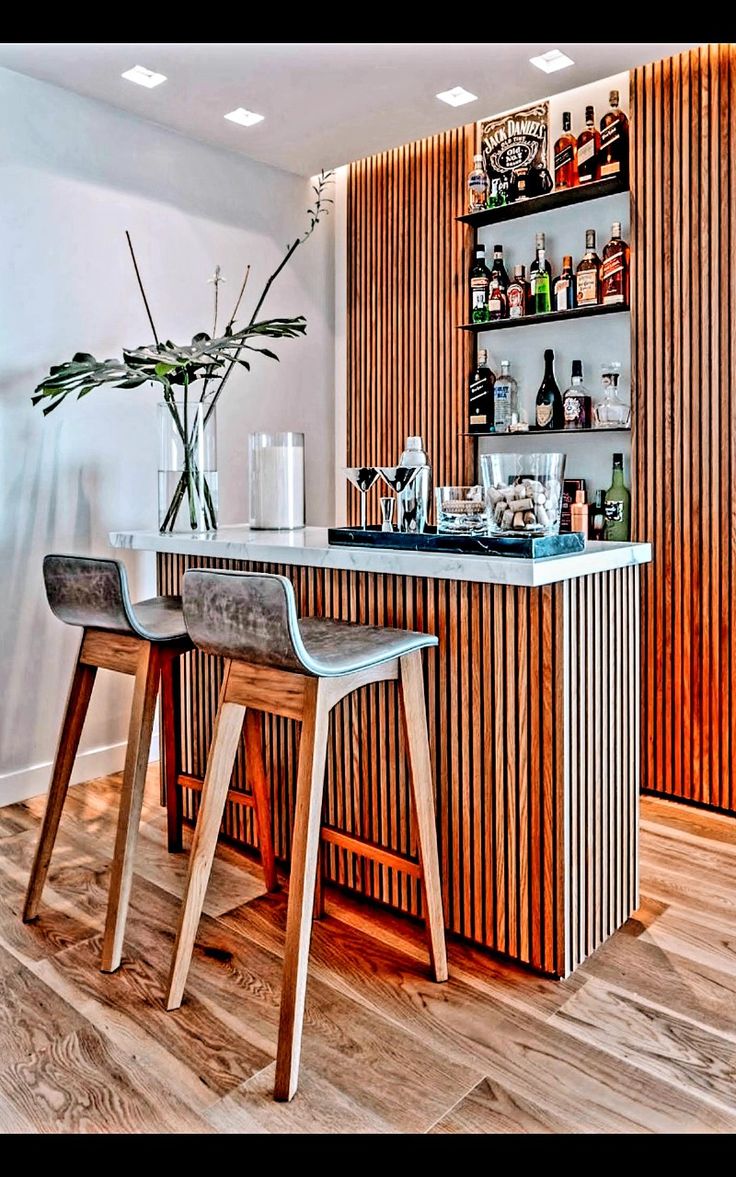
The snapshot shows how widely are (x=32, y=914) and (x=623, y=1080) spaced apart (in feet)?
4.95

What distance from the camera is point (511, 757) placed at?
195 centimetres

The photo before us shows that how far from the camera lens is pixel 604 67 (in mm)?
2955

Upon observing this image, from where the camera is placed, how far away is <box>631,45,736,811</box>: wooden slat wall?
2.84 m

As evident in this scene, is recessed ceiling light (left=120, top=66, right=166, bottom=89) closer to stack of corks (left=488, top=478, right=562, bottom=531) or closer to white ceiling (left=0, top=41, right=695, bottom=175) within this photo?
white ceiling (left=0, top=41, right=695, bottom=175)

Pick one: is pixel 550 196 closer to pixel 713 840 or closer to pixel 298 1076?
pixel 713 840

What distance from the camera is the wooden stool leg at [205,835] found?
6.07ft

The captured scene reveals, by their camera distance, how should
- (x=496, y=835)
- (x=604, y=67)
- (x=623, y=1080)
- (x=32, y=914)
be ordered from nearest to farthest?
(x=623, y=1080), (x=496, y=835), (x=32, y=914), (x=604, y=67)

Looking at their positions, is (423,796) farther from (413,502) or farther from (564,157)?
(564,157)

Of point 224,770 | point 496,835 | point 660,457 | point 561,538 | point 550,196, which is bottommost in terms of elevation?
point 496,835

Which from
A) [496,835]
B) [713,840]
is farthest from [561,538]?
[713,840]

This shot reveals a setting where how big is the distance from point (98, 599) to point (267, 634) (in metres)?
0.66

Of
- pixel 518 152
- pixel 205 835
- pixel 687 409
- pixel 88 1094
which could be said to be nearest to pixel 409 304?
pixel 518 152

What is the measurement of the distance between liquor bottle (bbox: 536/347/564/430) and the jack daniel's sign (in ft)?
2.09

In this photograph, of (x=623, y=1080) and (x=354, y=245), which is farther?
(x=354, y=245)
